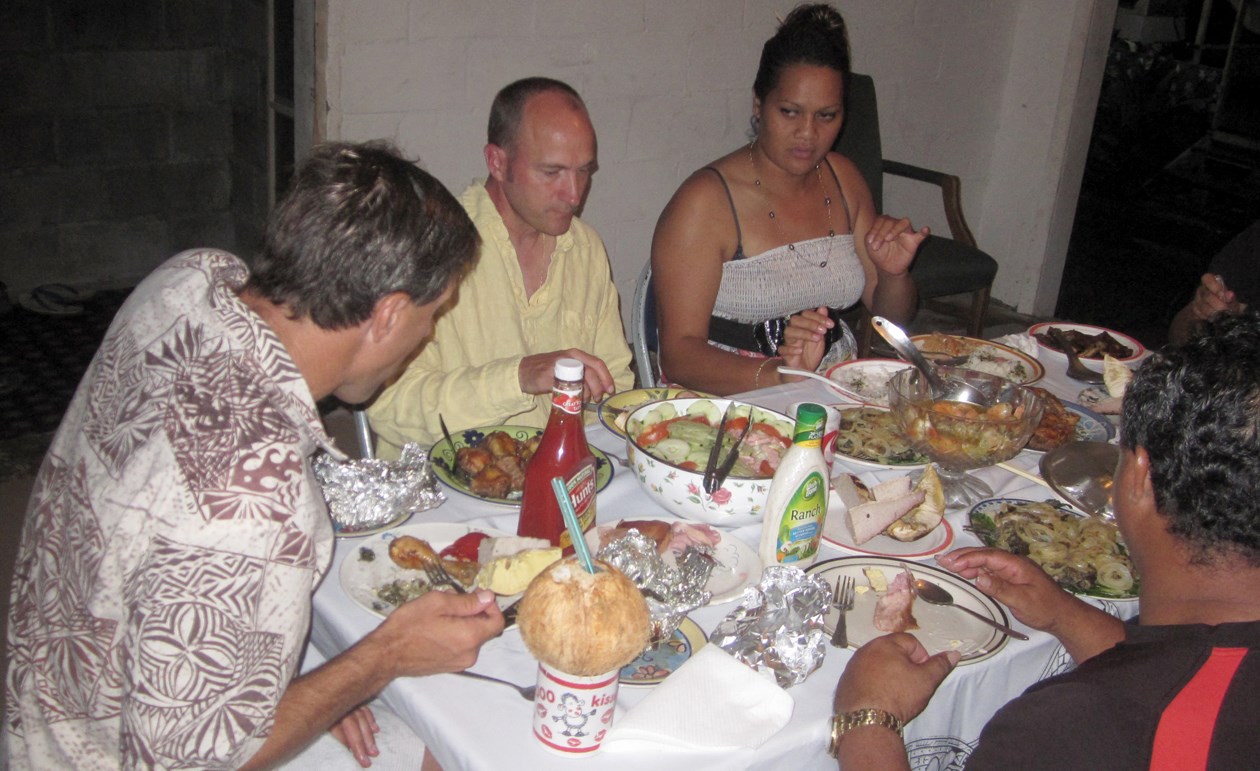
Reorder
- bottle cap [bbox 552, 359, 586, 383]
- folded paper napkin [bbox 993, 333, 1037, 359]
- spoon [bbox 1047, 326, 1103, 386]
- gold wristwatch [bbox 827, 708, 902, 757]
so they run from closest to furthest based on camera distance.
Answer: gold wristwatch [bbox 827, 708, 902, 757] → bottle cap [bbox 552, 359, 586, 383] → spoon [bbox 1047, 326, 1103, 386] → folded paper napkin [bbox 993, 333, 1037, 359]

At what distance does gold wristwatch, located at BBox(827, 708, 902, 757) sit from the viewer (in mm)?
1332

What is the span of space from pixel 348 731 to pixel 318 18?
9.03ft

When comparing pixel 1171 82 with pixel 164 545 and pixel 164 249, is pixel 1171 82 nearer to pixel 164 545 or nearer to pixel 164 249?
pixel 164 249

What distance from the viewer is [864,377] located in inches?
100

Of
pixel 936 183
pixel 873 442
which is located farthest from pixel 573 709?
pixel 936 183

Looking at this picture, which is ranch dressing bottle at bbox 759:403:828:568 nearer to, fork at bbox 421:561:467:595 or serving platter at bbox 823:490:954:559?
serving platter at bbox 823:490:954:559

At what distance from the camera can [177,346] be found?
1278mm

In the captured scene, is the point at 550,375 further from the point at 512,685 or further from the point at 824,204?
the point at 824,204

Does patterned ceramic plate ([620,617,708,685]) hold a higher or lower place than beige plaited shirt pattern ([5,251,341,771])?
lower

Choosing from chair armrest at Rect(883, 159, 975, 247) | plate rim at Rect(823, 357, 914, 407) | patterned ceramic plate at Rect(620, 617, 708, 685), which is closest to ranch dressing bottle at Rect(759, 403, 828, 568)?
patterned ceramic plate at Rect(620, 617, 708, 685)

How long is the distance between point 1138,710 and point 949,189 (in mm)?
3945

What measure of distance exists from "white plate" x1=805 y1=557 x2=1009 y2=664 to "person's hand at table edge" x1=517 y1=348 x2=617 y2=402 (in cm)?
62

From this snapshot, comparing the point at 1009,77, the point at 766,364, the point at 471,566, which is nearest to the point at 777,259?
the point at 766,364

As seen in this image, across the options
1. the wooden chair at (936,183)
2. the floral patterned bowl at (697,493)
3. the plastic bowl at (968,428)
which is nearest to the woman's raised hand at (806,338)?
the plastic bowl at (968,428)
